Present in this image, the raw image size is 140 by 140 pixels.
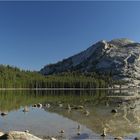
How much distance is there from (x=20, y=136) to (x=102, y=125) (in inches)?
974

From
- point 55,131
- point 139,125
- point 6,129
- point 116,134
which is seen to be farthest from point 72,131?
point 139,125

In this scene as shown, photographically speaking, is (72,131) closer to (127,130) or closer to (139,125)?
(127,130)

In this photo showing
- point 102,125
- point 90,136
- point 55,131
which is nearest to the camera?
point 90,136

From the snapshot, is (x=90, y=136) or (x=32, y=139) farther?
(x=90, y=136)

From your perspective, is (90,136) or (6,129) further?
(6,129)

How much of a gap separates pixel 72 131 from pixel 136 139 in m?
8.57

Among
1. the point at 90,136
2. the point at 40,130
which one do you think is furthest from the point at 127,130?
the point at 40,130

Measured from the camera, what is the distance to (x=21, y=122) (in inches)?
1948

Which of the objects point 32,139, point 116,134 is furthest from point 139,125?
point 32,139

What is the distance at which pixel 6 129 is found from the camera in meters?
42.0

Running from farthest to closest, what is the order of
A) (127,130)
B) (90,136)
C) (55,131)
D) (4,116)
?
1. (4,116)
2. (127,130)
3. (55,131)
4. (90,136)

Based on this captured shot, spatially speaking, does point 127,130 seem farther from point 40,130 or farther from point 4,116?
point 4,116

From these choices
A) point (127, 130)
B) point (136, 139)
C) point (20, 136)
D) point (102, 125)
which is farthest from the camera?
point (102, 125)

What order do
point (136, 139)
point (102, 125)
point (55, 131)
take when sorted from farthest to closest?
point (102, 125) < point (55, 131) < point (136, 139)
